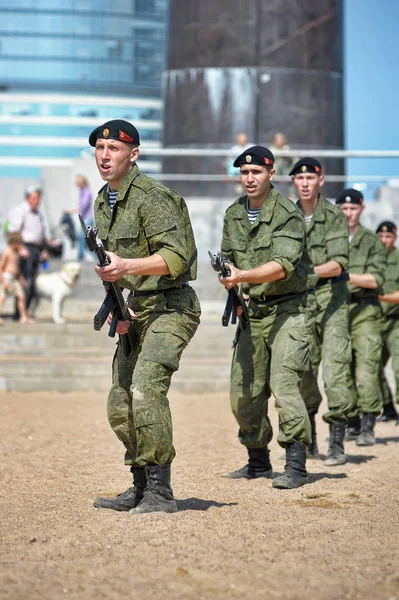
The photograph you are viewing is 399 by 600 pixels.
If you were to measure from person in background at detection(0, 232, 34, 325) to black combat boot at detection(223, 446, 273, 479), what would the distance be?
8.96m

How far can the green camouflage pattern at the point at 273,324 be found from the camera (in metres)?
7.97

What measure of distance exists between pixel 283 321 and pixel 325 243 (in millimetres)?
1566

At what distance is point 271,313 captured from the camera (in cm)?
819

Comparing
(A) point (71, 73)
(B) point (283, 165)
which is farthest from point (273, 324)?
(A) point (71, 73)

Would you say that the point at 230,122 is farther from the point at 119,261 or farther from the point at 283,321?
the point at 119,261

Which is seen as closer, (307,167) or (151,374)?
(151,374)

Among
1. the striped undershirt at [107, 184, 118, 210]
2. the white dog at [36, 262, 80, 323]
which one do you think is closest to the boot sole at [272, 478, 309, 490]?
the striped undershirt at [107, 184, 118, 210]

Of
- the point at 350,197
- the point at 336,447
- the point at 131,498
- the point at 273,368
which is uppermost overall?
the point at 350,197

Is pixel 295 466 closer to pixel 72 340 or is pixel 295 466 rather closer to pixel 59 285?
pixel 72 340

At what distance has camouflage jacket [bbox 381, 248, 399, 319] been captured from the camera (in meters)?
12.2

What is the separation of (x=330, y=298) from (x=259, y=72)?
1126cm

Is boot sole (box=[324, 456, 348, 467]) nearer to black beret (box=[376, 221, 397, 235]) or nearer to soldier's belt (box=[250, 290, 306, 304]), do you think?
soldier's belt (box=[250, 290, 306, 304])

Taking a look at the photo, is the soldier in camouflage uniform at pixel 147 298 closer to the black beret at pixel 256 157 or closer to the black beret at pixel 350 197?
the black beret at pixel 256 157

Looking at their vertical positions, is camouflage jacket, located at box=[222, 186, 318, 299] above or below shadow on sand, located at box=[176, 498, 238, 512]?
above
